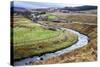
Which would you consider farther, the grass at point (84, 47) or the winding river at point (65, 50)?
the grass at point (84, 47)

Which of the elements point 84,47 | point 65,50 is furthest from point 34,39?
point 84,47

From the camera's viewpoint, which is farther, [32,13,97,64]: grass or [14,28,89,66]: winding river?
[32,13,97,64]: grass

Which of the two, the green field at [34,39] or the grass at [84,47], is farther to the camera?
the grass at [84,47]

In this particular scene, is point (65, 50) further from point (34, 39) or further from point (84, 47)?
point (34, 39)

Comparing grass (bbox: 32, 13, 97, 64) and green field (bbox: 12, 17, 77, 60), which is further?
grass (bbox: 32, 13, 97, 64)

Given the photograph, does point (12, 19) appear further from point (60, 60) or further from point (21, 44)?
point (60, 60)

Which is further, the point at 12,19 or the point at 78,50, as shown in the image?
the point at 78,50

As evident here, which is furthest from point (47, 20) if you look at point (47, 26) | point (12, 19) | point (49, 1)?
point (12, 19)
